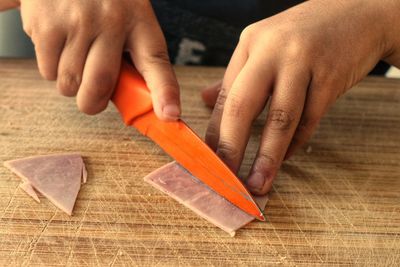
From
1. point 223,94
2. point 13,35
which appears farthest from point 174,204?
point 13,35

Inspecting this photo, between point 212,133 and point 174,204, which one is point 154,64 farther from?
point 174,204

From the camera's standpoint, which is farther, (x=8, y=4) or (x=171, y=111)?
(x=8, y=4)

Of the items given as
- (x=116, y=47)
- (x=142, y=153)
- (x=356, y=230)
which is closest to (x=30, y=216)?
(x=142, y=153)

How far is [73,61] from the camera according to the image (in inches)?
44.1

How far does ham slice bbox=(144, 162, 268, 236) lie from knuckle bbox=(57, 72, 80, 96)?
0.28 metres

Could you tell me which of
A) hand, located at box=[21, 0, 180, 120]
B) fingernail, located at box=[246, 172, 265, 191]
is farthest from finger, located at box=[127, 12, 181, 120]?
fingernail, located at box=[246, 172, 265, 191]

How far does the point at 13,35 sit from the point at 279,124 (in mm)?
1277

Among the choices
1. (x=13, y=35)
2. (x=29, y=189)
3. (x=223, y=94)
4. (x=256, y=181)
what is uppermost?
(x=223, y=94)

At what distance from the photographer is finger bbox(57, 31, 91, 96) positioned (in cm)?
111

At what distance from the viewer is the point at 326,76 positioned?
3.43ft

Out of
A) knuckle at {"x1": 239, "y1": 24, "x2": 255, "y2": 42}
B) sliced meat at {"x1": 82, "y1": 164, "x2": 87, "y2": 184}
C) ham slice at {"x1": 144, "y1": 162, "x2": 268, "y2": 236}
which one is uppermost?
knuckle at {"x1": 239, "y1": 24, "x2": 255, "y2": 42}

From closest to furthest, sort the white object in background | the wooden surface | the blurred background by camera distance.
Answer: the wooden surface
the blurred background
the white object in background

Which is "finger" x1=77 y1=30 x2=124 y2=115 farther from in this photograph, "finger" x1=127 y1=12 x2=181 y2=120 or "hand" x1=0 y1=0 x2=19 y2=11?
"hand" x1=0 y1=0 x2=19 y2=11

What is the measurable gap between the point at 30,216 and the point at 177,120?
36cm
